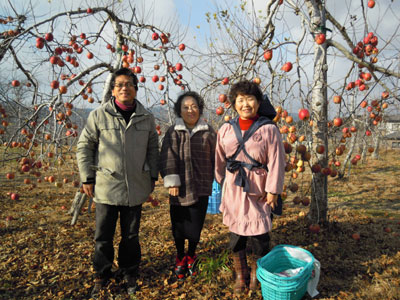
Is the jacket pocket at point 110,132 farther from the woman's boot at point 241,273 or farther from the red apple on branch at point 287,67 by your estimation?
the red apple on branch at point 287,67

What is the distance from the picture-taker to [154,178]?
2.12 meters

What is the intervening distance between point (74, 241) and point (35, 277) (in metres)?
0.72

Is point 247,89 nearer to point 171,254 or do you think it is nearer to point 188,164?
point 188,164

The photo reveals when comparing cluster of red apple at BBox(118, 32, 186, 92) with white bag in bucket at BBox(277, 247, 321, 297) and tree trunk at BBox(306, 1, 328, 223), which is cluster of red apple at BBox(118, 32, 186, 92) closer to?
tree trunk at BBox(306, 1, 328, 223)

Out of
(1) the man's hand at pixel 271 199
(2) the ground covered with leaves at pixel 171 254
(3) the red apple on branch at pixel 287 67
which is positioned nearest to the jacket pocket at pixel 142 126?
(1) the man's hand at pixel 271 199

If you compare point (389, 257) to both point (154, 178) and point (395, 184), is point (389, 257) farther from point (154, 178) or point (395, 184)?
point (395, 184)

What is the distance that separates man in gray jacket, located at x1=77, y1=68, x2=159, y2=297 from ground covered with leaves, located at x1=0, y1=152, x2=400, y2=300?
0.54m


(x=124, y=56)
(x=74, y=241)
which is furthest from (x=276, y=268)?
(x=124, y=56)

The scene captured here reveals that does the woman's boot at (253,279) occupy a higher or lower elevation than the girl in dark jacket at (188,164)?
lower

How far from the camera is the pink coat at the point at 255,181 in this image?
1.73 m

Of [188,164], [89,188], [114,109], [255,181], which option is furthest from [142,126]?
[255,181]

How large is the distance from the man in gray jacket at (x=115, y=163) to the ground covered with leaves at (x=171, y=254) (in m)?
0.54

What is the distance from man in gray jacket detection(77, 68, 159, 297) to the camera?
1928mm

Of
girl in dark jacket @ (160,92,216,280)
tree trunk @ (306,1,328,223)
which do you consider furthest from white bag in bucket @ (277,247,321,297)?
tree trunk @ (306,1,328,223)
